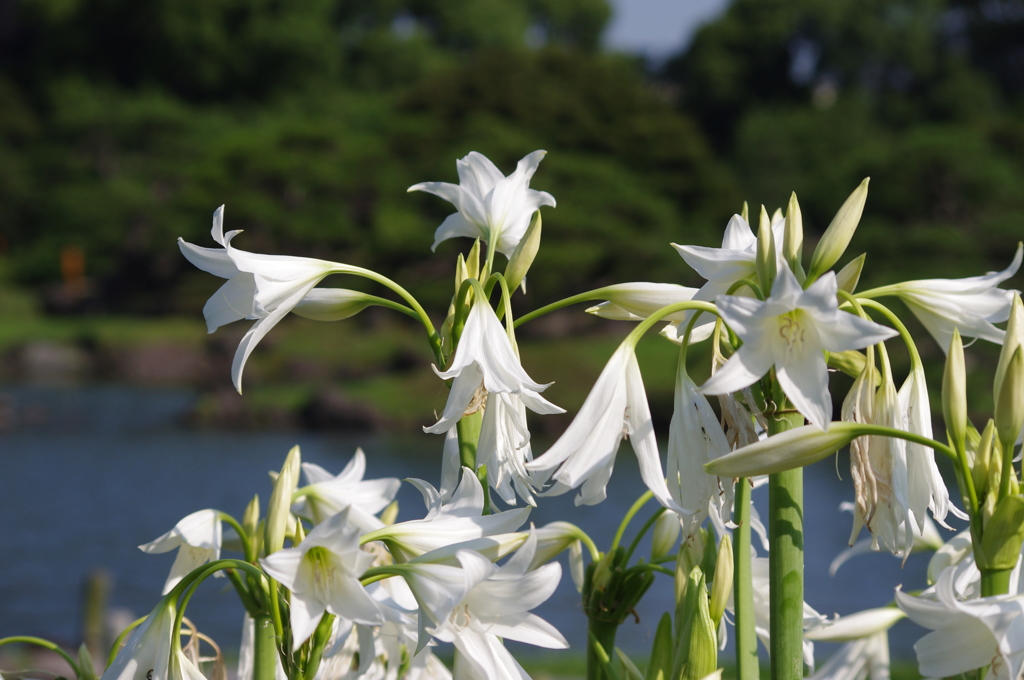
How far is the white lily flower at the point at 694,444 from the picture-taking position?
790 millimetres

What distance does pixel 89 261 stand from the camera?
2911 centimetres

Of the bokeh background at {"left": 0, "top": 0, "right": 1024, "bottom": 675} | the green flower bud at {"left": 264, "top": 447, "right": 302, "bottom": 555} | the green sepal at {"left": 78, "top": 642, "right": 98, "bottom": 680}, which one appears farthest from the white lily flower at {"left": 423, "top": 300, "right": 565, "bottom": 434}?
the bokeh background at {"left": 0, "top": 0, "right": 1024, "bottom": 675}

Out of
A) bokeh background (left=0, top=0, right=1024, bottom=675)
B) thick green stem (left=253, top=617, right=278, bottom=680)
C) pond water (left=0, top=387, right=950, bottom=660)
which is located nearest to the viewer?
thick green stem (left=253, top=617, right=278, bottom=680)

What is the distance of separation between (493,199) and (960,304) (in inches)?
19.0

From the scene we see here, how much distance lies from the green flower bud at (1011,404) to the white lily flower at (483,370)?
1.05ft

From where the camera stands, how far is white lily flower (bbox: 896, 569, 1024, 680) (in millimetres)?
635

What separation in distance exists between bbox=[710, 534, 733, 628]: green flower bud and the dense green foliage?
14.8 m

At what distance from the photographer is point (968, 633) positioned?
68cm

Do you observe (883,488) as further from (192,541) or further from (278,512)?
(192,541)

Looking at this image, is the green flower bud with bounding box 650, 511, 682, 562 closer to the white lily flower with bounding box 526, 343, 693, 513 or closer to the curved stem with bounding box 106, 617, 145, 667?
the white lily flower with bounding box 526, 343, 693, 513

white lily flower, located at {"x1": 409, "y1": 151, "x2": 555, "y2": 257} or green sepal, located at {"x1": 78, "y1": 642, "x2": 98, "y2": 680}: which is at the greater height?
white lily flower, located at {"x1": 409, "y1": 151, "x2": 555, "y2": 257}

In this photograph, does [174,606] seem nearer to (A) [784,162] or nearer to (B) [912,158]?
(B) [912,158]

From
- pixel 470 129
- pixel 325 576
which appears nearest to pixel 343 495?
pixel 325 576

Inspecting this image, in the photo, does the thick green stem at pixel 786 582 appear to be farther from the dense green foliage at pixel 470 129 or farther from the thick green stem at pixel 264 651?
the dense green foliage at pixel 470 129
